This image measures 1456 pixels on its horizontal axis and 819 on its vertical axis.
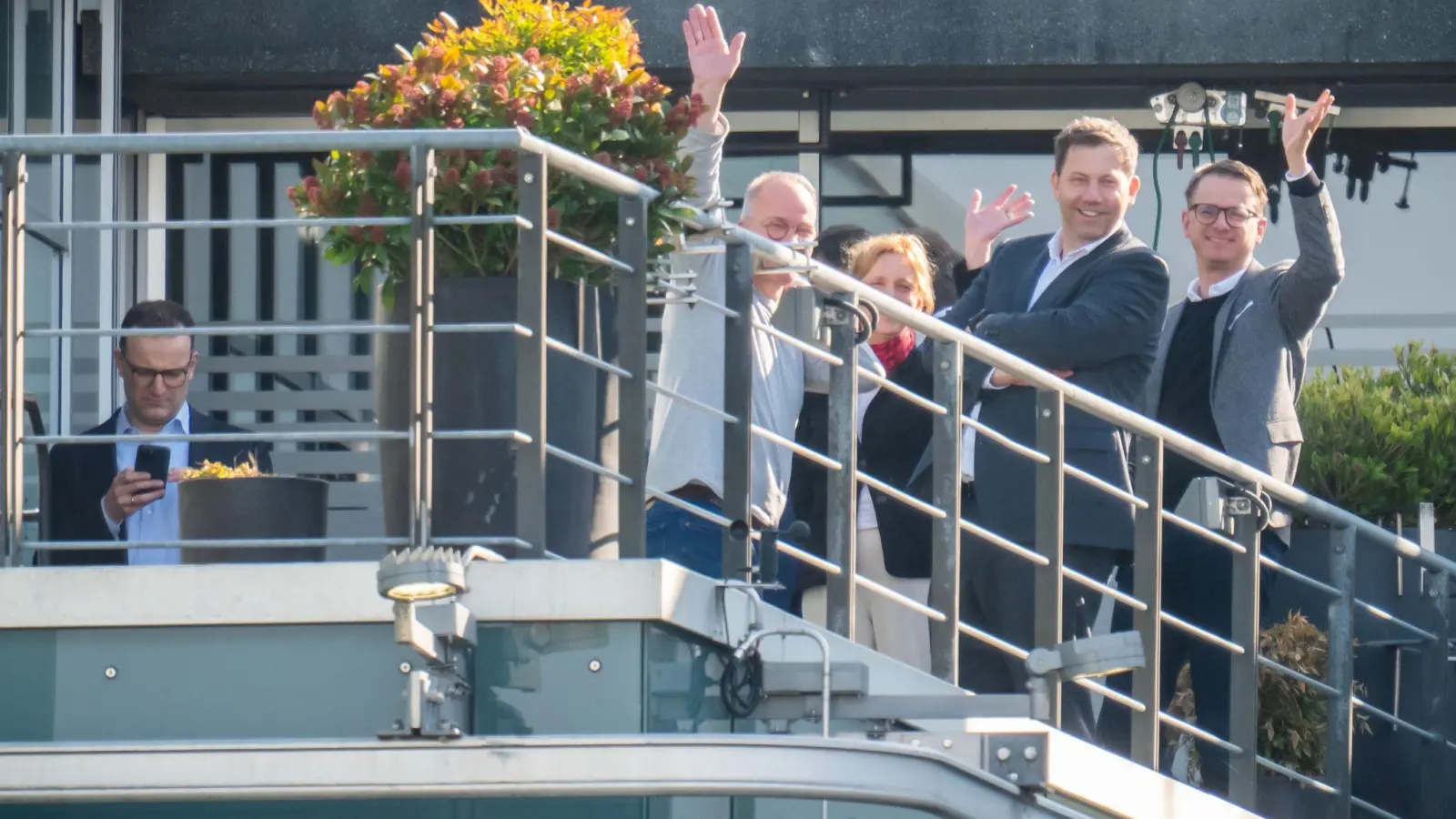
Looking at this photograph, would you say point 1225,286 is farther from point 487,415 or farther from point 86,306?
point 86,306

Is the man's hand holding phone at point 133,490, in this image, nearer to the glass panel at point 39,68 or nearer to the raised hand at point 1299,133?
the raised hand at point 1299,133

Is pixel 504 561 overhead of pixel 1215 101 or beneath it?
beneath

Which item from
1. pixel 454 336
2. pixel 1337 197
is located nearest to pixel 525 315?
pixel 454 336

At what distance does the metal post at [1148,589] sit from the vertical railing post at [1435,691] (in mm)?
1416

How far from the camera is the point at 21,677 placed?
14.9 feet

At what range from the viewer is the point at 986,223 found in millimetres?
6777

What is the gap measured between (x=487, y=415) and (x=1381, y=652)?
3.38m

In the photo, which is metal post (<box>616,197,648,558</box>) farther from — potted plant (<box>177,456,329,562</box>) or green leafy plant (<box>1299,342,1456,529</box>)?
green leafy plant (<box>1299,342,1456,529</box>)

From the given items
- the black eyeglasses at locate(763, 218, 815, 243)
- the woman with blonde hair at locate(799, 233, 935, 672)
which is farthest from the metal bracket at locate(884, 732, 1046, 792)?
the black eyeglasses at locate(763, 218, 815, 243)

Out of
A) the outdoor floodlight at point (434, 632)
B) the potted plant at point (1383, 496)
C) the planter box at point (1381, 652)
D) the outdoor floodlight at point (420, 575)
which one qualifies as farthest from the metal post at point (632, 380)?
the planter box at point (1381, 652)

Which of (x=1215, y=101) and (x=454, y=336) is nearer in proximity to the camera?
(x=454, y=336)

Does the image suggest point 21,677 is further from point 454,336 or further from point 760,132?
point 760,132

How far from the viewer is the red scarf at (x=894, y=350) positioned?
638 centimetres

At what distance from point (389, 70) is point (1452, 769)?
3750 mm
